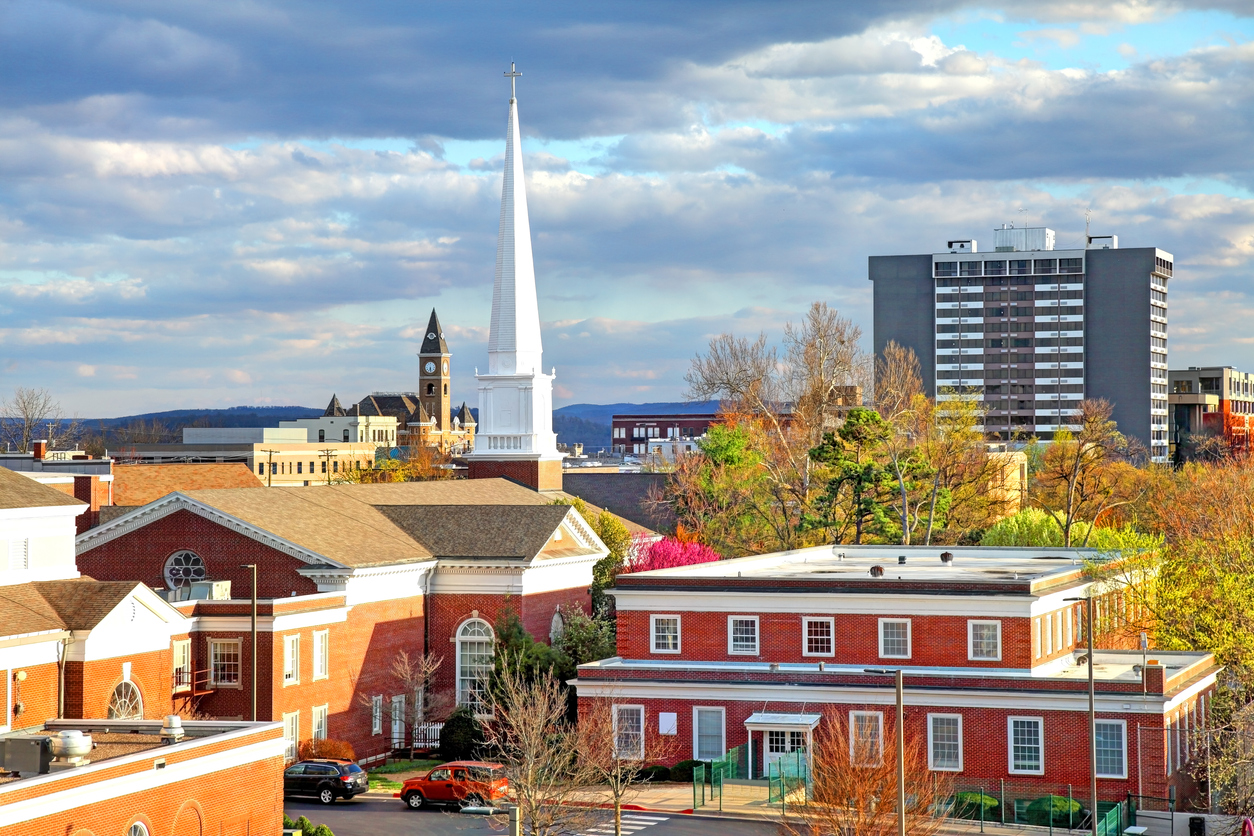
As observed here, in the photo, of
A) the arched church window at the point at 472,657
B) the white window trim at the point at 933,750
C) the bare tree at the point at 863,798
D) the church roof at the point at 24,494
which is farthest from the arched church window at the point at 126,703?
the white window trim at the point at 933,750

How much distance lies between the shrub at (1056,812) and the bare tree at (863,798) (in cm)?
575

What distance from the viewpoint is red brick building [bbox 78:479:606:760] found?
53969mm

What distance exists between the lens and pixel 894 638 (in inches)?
2003

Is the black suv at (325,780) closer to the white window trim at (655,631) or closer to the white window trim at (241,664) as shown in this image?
the white window trim at (241,664)

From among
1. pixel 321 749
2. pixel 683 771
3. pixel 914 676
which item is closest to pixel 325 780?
pixel 321 749

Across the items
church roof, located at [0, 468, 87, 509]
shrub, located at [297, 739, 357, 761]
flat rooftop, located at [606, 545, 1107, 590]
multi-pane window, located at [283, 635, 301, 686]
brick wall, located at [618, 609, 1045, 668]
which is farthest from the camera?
shrub, located at [297, 739, 357, 761]

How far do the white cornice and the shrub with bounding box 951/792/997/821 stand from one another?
84.7 feet

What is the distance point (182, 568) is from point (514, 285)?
113 ft

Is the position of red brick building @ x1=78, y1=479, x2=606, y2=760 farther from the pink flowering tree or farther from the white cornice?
the pink flowering tree

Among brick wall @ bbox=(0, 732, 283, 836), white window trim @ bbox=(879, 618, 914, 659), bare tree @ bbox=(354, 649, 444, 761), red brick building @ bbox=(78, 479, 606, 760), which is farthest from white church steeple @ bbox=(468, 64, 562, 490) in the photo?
brick wall @ bbox=(0, 732, 283, 836)

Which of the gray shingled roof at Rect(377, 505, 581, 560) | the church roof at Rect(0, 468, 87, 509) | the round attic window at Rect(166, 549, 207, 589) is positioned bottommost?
the round attic window at Rect(166, 549, 207, 589)

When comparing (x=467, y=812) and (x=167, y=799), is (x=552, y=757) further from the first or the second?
(x=167, y=799)

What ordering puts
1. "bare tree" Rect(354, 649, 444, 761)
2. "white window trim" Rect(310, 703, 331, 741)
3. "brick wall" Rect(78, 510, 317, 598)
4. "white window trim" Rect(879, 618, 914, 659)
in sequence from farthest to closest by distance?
1. "bare tree" Rect(354, 649, 444, 761)
2. "brick wall" Rect(78, 510, 317, 598)
3. "white window trim" Rect(310, 703, 331, 741)
4. "white window trim" Rect(879, 618, 914, 659)

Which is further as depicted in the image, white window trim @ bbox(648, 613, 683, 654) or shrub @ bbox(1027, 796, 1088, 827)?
white window trim @ bbox(648, 613, 683, 654)
